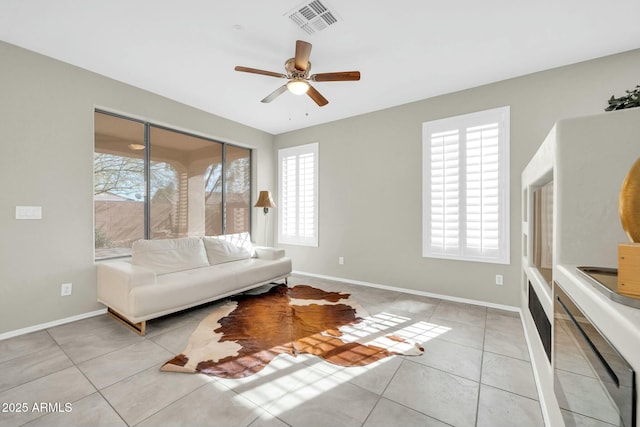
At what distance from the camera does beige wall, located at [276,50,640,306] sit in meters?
2.90

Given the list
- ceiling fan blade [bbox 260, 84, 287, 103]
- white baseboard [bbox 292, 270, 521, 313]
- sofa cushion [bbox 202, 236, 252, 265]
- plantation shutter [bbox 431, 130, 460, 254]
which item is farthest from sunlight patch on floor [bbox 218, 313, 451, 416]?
ceiling fan blade [bbox 260, 84, 287, 103]

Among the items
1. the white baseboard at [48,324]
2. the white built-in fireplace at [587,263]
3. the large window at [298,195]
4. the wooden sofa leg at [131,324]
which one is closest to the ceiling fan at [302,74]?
the white built-in fireplace at [587,263]

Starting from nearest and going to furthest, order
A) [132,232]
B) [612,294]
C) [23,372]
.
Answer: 1. [612,294]
2. [23,372]
3. [132,232]

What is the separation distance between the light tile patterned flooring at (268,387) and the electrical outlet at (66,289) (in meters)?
0.40

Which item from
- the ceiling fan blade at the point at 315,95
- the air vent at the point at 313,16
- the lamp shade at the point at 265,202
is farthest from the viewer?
the lamp shade at the point at 265,202

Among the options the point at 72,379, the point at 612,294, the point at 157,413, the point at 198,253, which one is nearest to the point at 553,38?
the point at 612,294

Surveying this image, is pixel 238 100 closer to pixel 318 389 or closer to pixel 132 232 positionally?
pixel 132 232

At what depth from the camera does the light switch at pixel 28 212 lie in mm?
2607

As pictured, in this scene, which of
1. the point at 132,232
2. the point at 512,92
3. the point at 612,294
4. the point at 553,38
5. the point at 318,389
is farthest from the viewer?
→ the point at 132,232

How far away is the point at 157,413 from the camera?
62.0 inches

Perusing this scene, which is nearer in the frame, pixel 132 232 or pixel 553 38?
pixel 553 38

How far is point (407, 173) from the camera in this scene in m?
3.92

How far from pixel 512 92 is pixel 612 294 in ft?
10.9

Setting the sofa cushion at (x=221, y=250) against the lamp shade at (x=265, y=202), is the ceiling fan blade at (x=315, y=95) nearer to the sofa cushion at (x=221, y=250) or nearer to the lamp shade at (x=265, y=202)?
the lamp shade at (x=265, y=202)
